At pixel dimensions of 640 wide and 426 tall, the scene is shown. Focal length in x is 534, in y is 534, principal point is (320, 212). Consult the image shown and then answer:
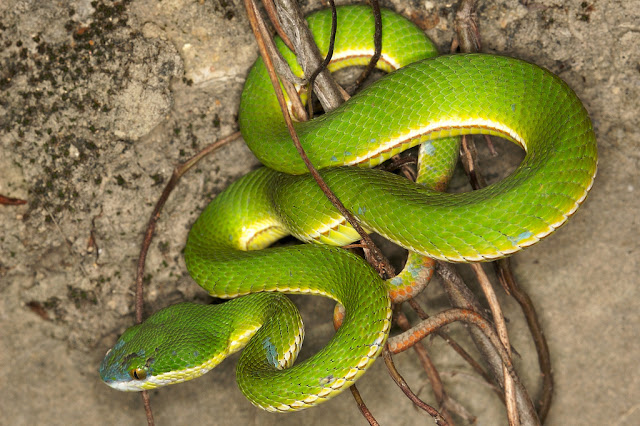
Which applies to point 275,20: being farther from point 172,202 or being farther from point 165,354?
point 165,354

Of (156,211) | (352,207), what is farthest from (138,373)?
(352,207)

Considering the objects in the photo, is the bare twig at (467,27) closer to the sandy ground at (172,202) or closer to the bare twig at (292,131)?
the sandy ground at (172,202)

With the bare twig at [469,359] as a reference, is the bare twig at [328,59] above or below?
above

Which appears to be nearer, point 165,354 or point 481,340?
point 165,354

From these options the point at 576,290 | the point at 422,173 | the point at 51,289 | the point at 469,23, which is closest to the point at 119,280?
the point at 51,289

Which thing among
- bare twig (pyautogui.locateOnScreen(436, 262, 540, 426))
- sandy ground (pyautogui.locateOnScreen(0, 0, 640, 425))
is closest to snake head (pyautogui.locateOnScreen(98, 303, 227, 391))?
sandy ground (pyautogui.locateOnScreen(0, 0, 640, 425))

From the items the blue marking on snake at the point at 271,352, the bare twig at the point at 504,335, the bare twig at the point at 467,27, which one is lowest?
the bare twig at the point at 504,335

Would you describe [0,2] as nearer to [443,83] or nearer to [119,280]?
[119,280]

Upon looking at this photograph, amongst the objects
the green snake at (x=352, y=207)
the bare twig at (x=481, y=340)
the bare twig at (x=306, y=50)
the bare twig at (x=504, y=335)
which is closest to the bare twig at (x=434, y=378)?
the bare twig at (x=481, y=340)

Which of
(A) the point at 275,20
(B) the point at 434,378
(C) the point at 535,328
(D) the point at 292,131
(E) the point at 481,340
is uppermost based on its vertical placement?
(A) the point at 275,20
